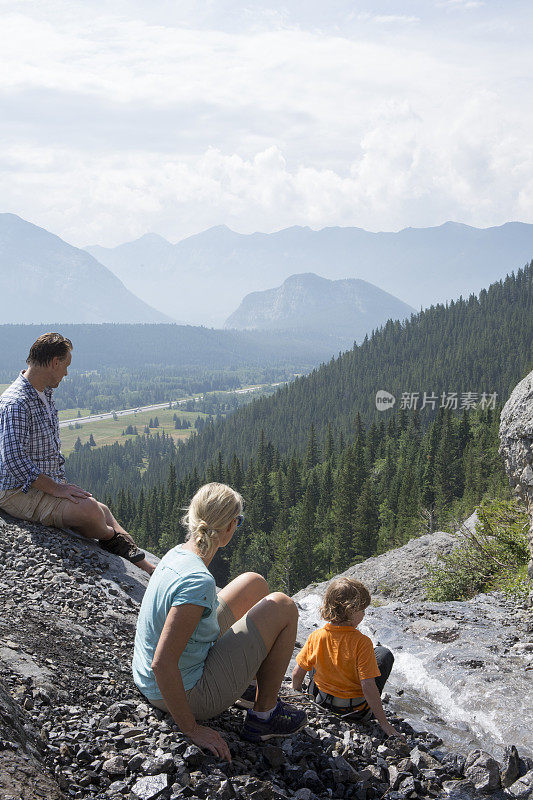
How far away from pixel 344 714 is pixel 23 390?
21.3ft

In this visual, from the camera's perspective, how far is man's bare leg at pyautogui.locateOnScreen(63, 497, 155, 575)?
9984mm

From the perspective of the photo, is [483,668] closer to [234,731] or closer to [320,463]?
[234,731]

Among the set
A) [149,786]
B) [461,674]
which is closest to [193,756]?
[149,786]

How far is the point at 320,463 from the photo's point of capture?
126500 millimetres

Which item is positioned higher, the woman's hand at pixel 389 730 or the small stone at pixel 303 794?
the small stone at pixel 303 794

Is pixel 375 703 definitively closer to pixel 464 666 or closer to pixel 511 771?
pixel 511 771

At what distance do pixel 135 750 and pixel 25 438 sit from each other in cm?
571

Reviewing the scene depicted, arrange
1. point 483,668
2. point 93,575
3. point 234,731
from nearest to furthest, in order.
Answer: point 234,731
point 483,668
point 93,575

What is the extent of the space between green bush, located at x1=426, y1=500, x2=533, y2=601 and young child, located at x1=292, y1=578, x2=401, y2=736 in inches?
265

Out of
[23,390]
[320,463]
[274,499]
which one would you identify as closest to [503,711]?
[23,390]

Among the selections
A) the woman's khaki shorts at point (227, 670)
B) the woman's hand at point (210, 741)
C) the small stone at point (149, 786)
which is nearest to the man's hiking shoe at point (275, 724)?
the woman's khaki shorts at point (227, 670)

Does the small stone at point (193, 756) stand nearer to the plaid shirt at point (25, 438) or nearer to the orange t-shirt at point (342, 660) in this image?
the orange t-shirt at point (342, 660)

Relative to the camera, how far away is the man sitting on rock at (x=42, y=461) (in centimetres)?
947

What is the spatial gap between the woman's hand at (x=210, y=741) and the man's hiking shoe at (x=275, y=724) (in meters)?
0.56
